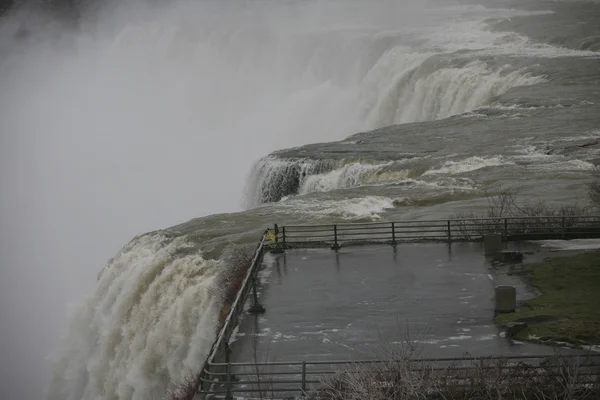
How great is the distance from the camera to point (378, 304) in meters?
22.3

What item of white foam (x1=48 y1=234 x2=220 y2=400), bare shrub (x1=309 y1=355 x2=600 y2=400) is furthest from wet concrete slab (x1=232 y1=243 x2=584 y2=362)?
bare shrub (x1=309 y1=355 x2=600 y2=400)

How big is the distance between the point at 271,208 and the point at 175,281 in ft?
26.8

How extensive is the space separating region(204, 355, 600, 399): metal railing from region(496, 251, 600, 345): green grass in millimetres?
1422

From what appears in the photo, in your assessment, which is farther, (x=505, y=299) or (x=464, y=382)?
(x=505, y=299)

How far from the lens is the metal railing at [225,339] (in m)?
17.8

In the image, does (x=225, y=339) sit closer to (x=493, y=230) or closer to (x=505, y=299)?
(x=505, y=299)

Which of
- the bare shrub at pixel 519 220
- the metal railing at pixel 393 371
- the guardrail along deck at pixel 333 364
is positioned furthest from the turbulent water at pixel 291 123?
the metal railing at pixel 393 371

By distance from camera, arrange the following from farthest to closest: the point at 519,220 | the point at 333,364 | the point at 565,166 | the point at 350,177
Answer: the point at 350,177 → the point at 565,166 → the point at 519,220 → the point at 333,364

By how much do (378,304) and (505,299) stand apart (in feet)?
8.63

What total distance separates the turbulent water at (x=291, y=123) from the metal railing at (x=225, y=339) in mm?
1349

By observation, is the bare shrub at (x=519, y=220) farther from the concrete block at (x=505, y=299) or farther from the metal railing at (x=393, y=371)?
the metal railing at (x=393, y=371)

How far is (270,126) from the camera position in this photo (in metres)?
67.1

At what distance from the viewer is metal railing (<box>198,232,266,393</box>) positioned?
17.8 m

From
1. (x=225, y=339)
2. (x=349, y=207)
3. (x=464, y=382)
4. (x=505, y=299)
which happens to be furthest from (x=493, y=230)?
(x=464, y=382)
